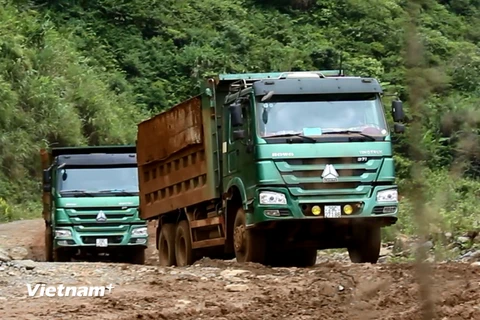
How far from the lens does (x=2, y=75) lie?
28.3 metres

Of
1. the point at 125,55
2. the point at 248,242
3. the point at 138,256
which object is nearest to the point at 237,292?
the point at 248,242

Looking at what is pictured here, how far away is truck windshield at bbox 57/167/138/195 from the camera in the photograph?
16609mm

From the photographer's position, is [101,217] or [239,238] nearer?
[239,238]

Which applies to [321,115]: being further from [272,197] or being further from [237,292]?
[237,292]

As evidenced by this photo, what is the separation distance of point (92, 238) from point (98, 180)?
3.50 feet

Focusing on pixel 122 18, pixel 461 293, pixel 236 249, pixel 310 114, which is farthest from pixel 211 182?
pixel 122 18

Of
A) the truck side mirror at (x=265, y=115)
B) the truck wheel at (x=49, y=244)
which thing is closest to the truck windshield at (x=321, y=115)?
the truck side mirror at (x=265, y=115)

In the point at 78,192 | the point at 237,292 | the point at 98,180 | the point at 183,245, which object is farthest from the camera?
the point at 98,180

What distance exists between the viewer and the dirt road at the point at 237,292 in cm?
704

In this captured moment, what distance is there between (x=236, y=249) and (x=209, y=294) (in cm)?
345

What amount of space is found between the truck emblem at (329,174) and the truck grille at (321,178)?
33 mm

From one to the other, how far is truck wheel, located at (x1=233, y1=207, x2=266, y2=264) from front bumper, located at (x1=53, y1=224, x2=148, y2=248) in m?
4.94

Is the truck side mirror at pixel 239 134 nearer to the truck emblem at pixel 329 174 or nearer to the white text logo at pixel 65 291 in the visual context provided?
the truck emblem at pixel 329 174

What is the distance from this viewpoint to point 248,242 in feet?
36.8
